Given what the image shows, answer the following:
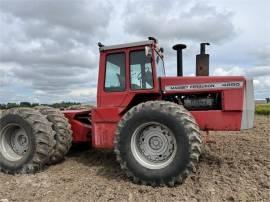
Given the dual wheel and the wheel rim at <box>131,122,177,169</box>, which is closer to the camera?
the wheel rim at <box>131,122,177,169</box>

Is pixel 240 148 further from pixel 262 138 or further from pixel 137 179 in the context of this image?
pixel 137 179

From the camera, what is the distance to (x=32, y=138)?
7.70 metres

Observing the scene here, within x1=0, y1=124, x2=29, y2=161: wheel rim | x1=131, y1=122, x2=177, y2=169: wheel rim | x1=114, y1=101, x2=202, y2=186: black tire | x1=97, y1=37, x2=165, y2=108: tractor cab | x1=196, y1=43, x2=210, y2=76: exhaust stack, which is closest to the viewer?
x1=114, y1=101, x2=202, y2=186: black tire

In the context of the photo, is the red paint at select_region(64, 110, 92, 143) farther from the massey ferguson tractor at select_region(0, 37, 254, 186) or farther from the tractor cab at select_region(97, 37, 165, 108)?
the tractor cab at select_region(97, 37, 165, 108)

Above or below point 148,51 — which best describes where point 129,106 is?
below

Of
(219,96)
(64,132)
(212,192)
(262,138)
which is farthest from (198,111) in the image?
(262,138)

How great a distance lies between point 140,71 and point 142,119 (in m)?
1.24

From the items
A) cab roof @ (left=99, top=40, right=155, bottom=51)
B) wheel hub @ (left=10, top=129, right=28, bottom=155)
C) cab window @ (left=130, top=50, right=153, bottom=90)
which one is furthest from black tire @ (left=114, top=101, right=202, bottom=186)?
wheel hub @ (left=10, top=129, right=28, bottom=155)

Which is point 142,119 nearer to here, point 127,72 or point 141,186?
point 141,186

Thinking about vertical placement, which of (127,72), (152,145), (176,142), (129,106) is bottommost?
(152,145)

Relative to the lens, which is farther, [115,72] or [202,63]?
[202,63]

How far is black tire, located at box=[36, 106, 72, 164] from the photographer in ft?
26.0

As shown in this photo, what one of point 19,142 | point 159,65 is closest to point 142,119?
point 159,65

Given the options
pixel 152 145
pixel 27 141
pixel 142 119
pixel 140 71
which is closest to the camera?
pixel 142 119
